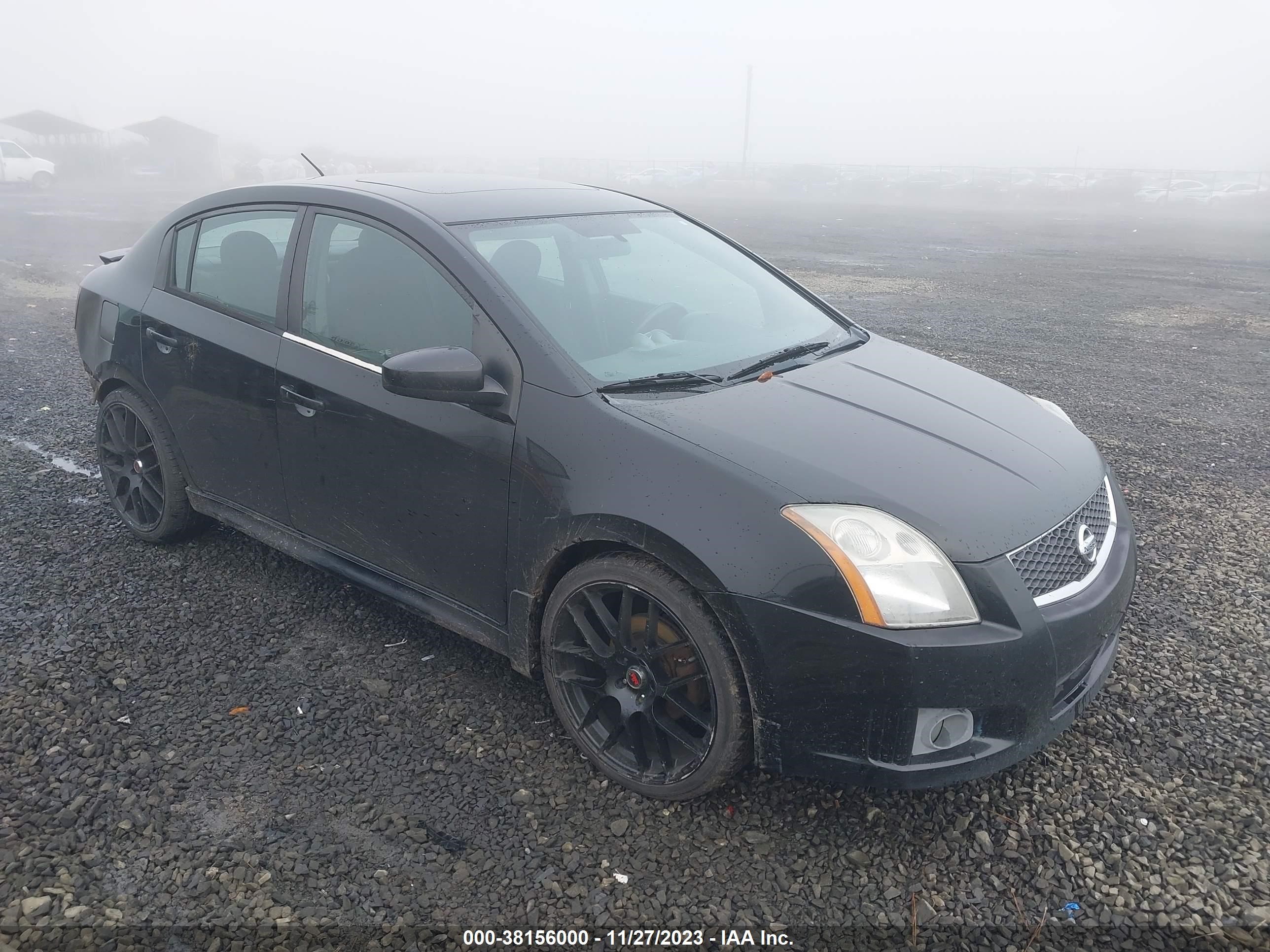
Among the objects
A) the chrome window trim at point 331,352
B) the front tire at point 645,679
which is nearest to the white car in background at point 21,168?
the chrome window trim at point 331,352

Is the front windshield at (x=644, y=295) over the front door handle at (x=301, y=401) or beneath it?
over

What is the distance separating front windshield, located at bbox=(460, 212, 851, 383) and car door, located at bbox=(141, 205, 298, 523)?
986mm

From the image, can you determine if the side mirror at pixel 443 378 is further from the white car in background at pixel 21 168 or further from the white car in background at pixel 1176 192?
the white car in background at pixel 1176 192

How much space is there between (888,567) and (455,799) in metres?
1.44

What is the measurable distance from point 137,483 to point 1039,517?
3862 millimetres

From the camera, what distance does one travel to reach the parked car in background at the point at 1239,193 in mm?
38281

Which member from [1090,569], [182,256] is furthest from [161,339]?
[1090,569]

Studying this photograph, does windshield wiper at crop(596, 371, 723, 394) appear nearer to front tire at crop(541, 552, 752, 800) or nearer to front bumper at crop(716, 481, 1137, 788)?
front tire at crop(541, 552, 752, 800)

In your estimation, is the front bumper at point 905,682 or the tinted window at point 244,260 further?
the tinted window at point 244,260

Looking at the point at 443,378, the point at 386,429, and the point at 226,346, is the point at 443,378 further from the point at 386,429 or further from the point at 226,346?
the point at 226,346

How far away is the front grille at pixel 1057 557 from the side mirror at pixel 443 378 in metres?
1.60

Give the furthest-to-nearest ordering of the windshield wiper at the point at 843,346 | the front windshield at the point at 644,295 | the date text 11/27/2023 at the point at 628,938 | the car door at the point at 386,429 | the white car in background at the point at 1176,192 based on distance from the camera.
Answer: the white car in background at the point at 1176,192 → the windshield wiper at the point at 843,346 → the front windshield at the point at 644,295 → the car door at the point at 386,429 → the date text 11/27/2023 at the point at 628,938

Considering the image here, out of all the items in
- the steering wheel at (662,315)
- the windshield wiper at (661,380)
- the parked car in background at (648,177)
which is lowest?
the windshield wiper at (661,380)

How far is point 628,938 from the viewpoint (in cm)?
234
